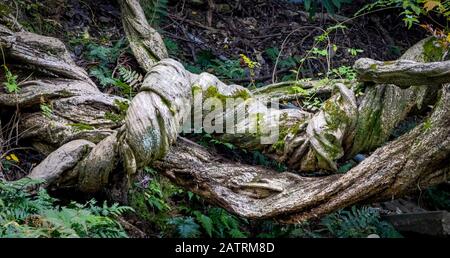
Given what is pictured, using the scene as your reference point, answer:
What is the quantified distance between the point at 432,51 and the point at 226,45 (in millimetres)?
3085

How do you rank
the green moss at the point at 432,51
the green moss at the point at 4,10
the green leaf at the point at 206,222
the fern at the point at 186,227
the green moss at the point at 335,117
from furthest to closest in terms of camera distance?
1. the green moss at the point at 4,10
2. the green leaf at the point at 206,222
3. the fern at the point at 186,227
4. the green moss at the point at 432,51
5. the green moss at the point at 335,117

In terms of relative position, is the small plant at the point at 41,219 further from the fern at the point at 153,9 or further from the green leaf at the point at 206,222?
the fern at the point at 153,9

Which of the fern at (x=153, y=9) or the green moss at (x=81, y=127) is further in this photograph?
the fern at (x=153, y=9)

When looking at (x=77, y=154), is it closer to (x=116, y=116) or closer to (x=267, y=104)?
(x=116, y=116)

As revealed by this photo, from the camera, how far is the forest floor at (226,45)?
4672 mm

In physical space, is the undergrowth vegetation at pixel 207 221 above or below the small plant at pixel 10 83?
below

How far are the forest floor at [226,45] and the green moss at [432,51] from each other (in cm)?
81

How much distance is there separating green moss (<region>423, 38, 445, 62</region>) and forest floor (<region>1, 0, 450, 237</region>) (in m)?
0.81

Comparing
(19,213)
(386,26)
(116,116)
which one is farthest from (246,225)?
(386,26)

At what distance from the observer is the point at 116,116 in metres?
4.22

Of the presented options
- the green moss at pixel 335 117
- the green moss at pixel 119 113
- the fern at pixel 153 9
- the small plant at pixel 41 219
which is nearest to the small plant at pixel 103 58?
the fern at pixel 153 9

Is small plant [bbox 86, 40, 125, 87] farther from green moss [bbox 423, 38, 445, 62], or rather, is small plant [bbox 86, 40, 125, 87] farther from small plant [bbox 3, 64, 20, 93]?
green moss [bbox 423, 38, 445, 62]

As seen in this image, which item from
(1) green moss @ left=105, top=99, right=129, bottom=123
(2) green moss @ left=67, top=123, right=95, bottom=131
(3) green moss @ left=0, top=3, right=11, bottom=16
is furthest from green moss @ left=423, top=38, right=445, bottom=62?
(3) green moss @ left=0, top=3, right=11, bottom=16

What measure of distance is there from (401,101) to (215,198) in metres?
1.45
